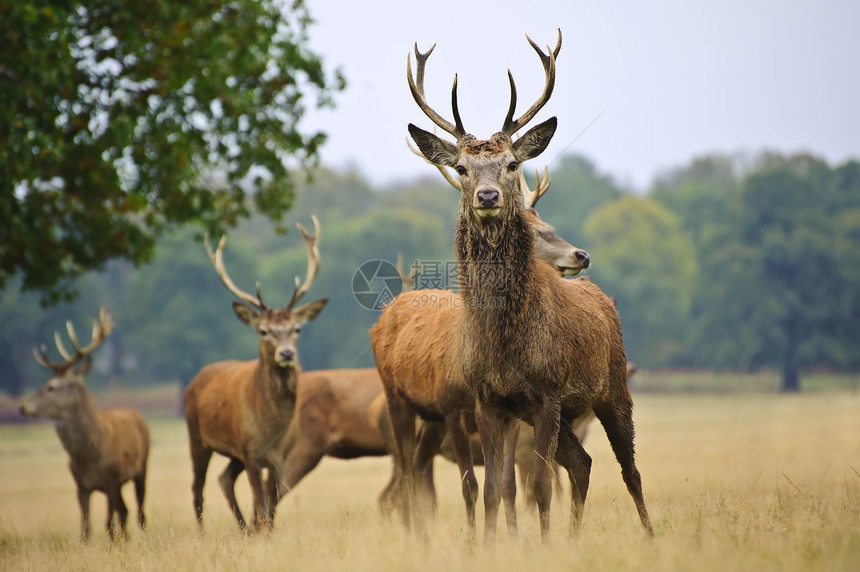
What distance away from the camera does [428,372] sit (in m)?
7.32

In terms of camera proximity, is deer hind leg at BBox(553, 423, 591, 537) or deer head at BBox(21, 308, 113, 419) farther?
→ deer head at BBox(21, 308, 113, 419)

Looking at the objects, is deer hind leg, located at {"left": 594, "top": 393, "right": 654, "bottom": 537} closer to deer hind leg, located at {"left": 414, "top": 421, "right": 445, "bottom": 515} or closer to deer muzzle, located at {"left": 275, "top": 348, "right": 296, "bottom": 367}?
deer hind leg, located at {"left": 414, "top": 421, "right": 445, "bottom": 515}

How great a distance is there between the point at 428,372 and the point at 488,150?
1938mm

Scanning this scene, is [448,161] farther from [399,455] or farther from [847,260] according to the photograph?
[847,260]

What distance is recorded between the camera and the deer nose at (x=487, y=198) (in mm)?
5777

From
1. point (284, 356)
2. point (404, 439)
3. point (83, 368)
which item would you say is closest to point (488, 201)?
point (404, 439)

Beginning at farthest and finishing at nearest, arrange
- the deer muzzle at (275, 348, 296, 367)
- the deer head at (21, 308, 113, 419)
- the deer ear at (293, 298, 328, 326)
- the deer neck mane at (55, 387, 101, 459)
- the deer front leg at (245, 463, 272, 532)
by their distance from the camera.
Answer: the deer head at (21, 308, 113, 419)
the deer neck mane at (55, 387, 101, 459)
the deer ear at (293, 298, 328, 326)
the deer muzzle at (275, 348, 296, 367)
the deer front leg at (245, 463, 272, 532)

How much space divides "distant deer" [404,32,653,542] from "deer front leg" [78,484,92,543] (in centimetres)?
456

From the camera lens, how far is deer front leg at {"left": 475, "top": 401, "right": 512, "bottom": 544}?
19.2 feet

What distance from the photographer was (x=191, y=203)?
12305 mm

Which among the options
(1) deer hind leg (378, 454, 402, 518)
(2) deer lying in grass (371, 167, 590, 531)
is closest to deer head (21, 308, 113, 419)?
(1) deer hind leg (378, 454, 402, 518)

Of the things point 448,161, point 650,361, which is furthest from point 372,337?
point 650,361

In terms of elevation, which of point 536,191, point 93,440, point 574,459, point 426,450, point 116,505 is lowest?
point 116,505

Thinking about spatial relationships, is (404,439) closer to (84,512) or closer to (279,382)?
(279,382)
